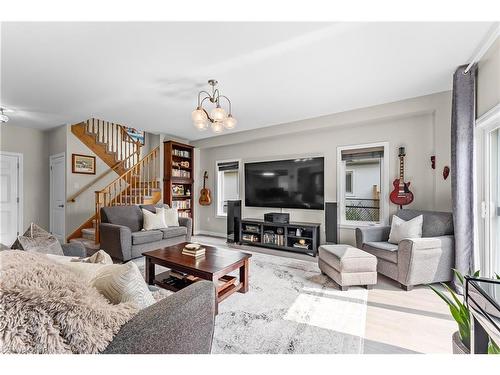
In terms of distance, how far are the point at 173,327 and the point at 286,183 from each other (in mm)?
3699

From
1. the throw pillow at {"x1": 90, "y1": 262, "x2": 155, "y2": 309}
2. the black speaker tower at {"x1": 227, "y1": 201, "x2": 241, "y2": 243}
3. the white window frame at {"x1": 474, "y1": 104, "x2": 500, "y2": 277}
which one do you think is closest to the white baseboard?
the black speaker tower at {"x1": 227, "y1": 201, "x2": 241, "y2": 243}

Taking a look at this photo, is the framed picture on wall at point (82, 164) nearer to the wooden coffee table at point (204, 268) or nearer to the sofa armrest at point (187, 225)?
the sofa armrest at point (187, 225)

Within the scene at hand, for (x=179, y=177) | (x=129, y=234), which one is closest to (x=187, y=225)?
(x=129, y=234)

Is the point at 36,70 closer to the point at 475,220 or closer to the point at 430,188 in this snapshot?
the point at 475,220

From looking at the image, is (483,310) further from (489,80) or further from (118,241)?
(118,241)

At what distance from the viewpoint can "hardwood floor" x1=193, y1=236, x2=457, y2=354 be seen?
1579 mm

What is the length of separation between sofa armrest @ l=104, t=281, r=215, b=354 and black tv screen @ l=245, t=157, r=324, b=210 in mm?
3314

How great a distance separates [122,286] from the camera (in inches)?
36.2

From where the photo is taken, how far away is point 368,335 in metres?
1.70

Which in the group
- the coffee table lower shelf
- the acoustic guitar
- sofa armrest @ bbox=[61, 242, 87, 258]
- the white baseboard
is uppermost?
the acoustic guitar

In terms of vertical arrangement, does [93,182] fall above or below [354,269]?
above

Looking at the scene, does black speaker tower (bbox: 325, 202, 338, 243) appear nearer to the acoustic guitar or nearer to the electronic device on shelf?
the electronic device on shelf

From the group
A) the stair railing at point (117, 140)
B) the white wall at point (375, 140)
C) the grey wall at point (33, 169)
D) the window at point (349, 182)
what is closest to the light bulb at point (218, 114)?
the white wall at point (375, 140)

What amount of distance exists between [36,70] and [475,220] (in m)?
4.93
